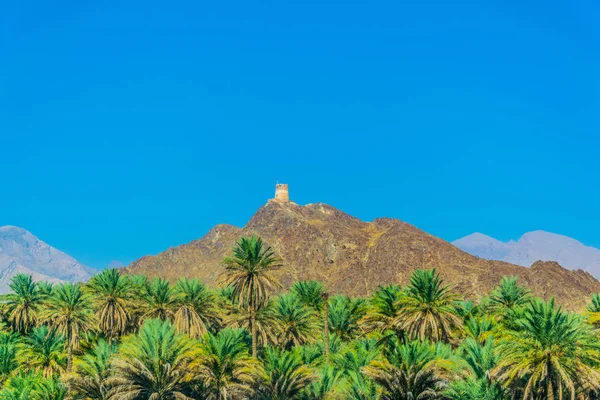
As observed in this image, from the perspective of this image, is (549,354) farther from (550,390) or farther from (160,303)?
(160,303)

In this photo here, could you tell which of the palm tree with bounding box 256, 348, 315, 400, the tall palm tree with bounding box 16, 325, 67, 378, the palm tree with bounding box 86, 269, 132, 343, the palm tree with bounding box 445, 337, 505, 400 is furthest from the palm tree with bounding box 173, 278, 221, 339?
the palm tree with bounding box 445, 337, 505, 400

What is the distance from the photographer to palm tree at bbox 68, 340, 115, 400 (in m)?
36.2

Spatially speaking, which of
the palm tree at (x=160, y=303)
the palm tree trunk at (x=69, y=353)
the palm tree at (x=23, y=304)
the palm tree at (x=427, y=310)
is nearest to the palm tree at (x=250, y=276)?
the palm tree at (x=160, y=303)

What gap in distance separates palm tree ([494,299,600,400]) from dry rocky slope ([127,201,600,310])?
119 m

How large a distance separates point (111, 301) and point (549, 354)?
39298 mm

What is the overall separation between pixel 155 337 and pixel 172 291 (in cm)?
2235

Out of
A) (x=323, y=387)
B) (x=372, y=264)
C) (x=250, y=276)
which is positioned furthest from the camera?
(x=372, y=264)

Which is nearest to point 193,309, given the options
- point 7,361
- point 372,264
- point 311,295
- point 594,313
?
point 7,361

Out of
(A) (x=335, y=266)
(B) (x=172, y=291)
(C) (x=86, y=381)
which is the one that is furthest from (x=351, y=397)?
(A) (x=335, y=266)

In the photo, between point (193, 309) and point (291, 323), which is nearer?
point (193, 309)

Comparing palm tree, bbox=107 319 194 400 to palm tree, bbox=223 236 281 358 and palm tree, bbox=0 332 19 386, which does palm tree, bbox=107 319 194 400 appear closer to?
palm tree, bbox=223 236 281 358

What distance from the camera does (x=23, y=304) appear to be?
65.9 metres

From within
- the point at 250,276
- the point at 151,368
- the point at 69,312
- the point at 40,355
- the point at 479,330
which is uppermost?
the point at 479,330

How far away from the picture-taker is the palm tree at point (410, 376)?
115ft
